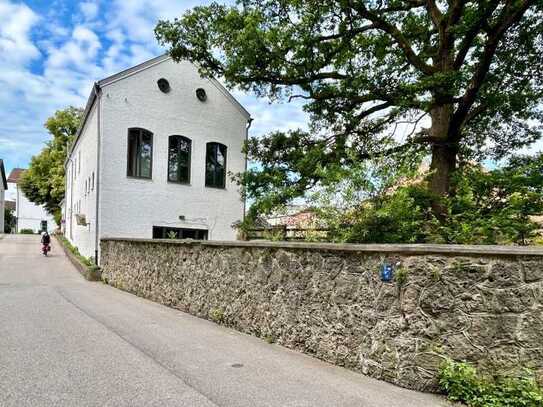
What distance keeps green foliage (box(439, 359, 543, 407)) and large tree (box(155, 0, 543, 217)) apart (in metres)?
5.10

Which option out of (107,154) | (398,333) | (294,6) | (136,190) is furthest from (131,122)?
(398,333)

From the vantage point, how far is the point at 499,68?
11500mm

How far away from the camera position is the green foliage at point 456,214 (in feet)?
21.6

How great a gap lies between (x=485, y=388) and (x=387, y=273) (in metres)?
1.42

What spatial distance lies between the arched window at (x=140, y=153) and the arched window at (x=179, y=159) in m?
0.87

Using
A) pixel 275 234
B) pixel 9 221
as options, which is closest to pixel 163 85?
pixel 275 234

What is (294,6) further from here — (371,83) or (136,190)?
(136,190)

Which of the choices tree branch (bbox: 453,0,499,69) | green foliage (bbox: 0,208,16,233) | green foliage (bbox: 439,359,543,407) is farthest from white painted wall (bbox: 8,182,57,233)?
green foliage (bbox: 439,359,543,407)

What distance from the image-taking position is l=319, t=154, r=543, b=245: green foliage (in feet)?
21.6

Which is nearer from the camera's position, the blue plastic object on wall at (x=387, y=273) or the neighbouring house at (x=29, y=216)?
the blue plastic object on wall at (x=387, y=273)

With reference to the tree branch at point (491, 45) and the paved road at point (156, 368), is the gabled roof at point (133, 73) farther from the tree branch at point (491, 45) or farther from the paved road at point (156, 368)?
the paved road at point (156, 368)

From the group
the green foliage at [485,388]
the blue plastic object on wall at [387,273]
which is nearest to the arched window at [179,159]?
the blue plastic object on wall at [387,273]

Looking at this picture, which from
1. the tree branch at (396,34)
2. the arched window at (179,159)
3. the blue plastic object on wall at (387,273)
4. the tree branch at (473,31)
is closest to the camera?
the blue plastic object on wall at (387,273)

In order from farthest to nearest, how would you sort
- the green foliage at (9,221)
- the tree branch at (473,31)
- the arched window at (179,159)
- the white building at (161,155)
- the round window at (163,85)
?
1. the green foliage at (9,221)
2. the arched window at (179,159)
3. the round window at (163,85)
4. the white building at (161,155)
5. the tree branch at (473,31)
